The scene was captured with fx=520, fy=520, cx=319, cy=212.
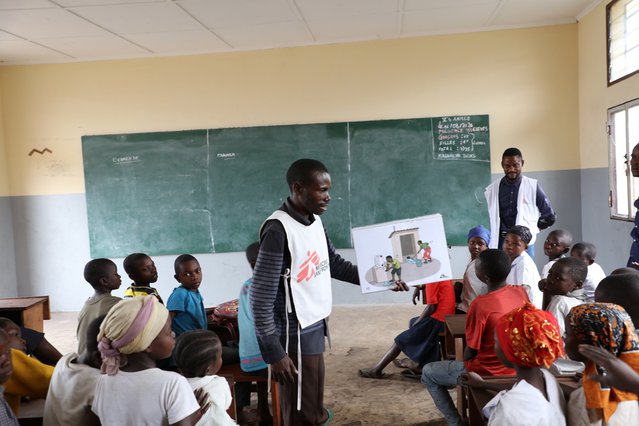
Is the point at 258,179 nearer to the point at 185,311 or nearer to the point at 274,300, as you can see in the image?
the point at 185,311

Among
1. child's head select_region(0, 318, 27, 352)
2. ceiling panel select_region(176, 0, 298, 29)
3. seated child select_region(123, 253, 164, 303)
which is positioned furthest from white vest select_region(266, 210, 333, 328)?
ceiling panel select_region(176, 0, 298, 29)

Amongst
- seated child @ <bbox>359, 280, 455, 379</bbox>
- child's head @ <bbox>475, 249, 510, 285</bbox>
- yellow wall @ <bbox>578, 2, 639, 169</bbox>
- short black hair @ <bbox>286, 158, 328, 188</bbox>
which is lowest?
seated child @ <bbox>359, 280, 455, 379</bbox>

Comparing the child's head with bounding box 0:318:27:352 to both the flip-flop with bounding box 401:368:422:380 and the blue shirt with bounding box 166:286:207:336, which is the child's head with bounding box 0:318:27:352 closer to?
the blue shirt with bounding box 166:286:207:336

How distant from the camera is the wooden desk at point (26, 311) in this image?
322 cm

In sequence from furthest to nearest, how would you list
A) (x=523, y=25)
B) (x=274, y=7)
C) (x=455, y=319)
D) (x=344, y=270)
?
(x=523, y=25), (x=274, y=7), (x=455, y=319), (x=344, y=270)

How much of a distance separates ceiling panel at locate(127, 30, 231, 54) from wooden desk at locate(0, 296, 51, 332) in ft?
9.55

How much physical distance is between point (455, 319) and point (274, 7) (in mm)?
3147

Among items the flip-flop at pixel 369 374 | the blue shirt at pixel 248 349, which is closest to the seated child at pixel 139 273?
the blue shirt at pixel 248 349

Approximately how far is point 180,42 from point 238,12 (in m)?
1.15

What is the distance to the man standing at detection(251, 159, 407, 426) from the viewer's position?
1.76 metres

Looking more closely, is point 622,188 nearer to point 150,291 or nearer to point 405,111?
point 405,111

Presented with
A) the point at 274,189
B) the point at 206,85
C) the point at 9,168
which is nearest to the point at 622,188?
the point at 274,189

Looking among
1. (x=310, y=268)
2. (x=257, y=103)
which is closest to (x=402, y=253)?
(x=310, y=268)

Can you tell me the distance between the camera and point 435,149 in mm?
5641
